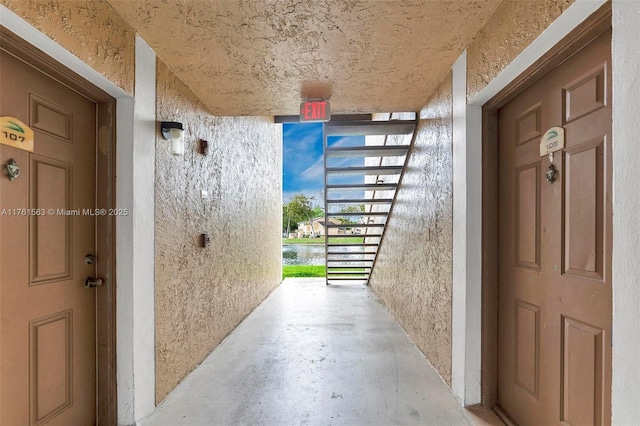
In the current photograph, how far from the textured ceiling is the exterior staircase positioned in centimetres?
81

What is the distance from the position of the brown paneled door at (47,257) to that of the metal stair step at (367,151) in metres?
2.50

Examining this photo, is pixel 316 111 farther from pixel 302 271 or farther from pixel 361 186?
pixel 302 271

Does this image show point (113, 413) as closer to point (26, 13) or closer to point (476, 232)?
point (26, 13)

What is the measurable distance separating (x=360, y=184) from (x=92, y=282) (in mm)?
3225

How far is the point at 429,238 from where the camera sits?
2.64 m

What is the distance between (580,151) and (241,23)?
6.06 ft

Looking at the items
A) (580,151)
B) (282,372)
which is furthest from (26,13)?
(282,372)

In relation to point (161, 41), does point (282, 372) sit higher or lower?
lower

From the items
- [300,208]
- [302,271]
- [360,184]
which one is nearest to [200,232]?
[360,184]

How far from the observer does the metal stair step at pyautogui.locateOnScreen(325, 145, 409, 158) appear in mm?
3582

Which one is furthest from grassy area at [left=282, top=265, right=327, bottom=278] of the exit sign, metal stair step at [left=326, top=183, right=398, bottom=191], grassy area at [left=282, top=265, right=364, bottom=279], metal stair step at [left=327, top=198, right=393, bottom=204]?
the exit sign

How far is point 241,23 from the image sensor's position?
166 centimetres

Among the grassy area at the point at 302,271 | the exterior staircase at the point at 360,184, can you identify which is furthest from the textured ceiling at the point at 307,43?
the grassy area at the point at 302,271

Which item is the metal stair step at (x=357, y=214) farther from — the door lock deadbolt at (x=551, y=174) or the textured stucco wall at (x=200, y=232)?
the door lock deadbolt at (x=551, y=174)
